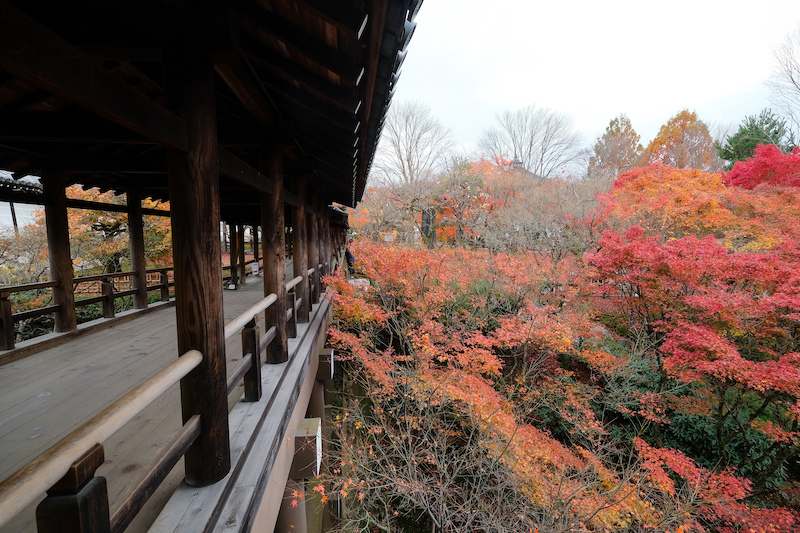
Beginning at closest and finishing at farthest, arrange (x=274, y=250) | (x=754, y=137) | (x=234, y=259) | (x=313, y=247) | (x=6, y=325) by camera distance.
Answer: (x=274, y=250) → (x=6, y=325) → (x=313, y=247) → (x=234, y=259) → (x=754, y=137)

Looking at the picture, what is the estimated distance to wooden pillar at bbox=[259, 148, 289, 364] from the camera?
3439 mm

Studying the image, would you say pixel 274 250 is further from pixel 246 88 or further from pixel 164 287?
Result: pixel 164 287

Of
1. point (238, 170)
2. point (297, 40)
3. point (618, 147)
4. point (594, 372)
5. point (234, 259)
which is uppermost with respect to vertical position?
point (618, 147)

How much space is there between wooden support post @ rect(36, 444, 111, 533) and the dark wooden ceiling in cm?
112

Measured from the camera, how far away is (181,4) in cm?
169

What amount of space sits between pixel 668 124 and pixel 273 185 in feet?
107

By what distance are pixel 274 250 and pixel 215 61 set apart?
193 cm

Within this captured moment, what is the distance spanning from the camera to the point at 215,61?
1787 mm

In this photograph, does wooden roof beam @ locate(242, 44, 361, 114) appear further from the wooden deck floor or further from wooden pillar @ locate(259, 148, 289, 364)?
the wooden deck floor

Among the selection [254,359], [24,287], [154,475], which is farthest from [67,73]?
[24,287]

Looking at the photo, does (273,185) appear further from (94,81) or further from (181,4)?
(94,81)

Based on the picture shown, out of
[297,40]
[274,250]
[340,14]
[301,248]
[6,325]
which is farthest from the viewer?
[301,248]

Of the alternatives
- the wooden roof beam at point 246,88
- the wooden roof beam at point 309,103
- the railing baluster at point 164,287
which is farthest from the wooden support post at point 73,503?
the railing baluster at point 164,287

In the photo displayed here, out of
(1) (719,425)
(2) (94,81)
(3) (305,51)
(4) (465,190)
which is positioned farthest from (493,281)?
(2) (94,81)
